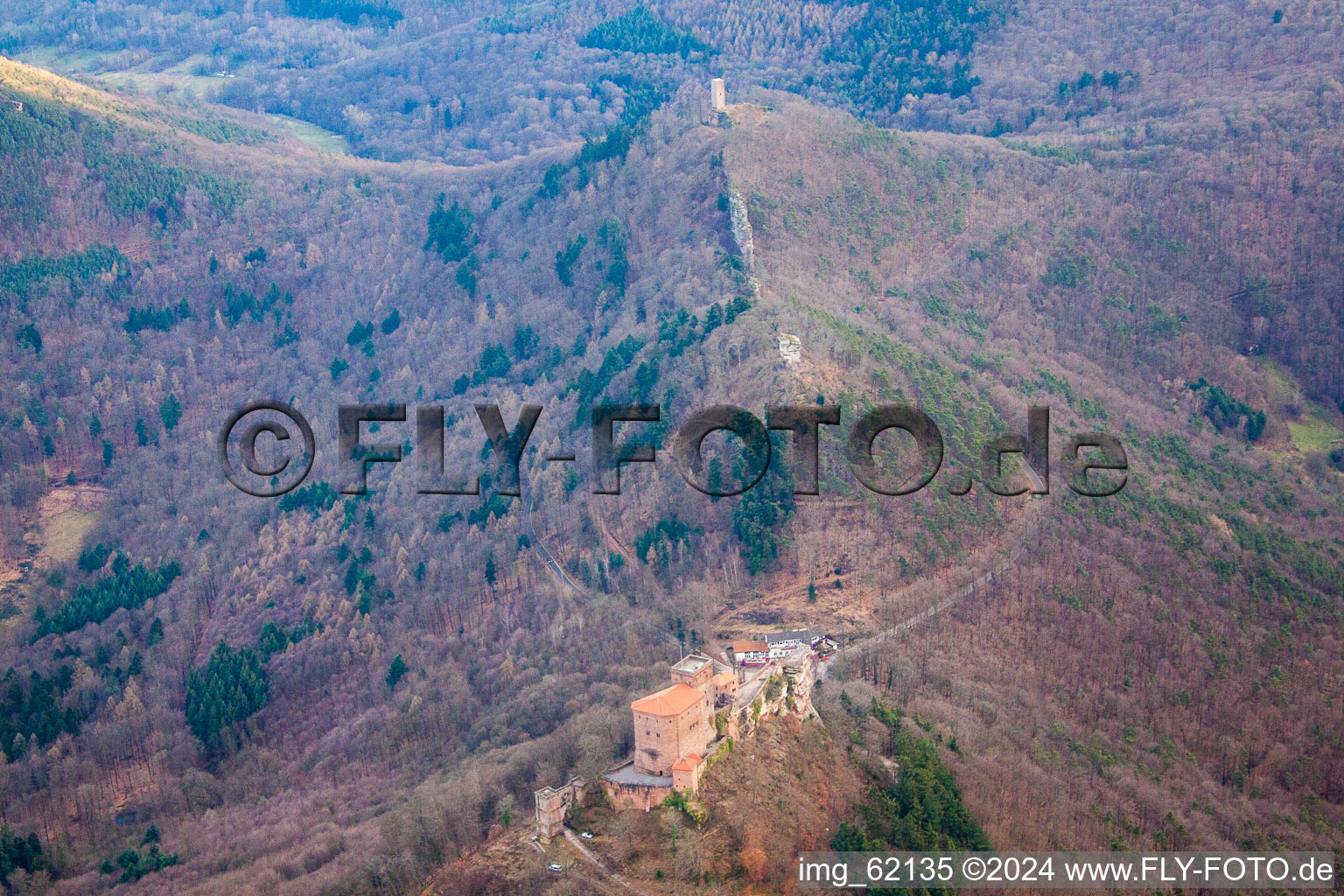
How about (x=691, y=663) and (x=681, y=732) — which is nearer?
(x=681, y=732)

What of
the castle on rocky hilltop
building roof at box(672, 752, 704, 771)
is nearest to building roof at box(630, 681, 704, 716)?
the castle on rocky hilltop

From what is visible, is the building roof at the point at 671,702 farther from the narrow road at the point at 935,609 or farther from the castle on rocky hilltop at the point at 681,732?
the narrow road at the point at 935,609

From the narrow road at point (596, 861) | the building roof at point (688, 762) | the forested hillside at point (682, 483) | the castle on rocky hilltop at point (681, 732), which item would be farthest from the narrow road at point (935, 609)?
the narrow road at point (596, 861)

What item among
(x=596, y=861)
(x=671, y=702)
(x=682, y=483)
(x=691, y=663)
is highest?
(x=682, y=483)

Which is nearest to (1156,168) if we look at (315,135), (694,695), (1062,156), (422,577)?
(1062,156)

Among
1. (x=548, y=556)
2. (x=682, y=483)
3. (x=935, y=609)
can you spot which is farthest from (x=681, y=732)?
(x=548, y=556)

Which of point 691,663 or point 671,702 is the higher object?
point 691,663

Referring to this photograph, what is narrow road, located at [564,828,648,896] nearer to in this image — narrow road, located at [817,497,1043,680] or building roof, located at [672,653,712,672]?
building roof, located at [672,653,712,672]

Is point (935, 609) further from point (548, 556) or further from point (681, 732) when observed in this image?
point (548, 556)
